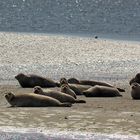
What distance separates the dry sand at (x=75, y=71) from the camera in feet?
A: 33.2

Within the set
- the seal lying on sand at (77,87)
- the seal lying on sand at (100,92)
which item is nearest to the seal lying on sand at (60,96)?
the seal lying on sand at (100,92)

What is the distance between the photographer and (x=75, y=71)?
55.2ft

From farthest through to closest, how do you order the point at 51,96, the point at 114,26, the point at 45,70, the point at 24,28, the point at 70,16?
the point at 70,16 < the point at 114,26 < the point at 24,28 < the point at 45,70 < the point at 51,96

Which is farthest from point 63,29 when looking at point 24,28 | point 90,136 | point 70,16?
point 90,136

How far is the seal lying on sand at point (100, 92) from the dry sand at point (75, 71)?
7.2 inches

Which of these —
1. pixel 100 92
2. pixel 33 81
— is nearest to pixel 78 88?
pixel 100 92

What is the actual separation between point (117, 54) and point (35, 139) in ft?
36.9

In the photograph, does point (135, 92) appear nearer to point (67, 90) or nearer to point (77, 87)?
point (67, 90)

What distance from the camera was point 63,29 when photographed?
3009cm

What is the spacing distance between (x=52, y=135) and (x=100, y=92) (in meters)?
4.09

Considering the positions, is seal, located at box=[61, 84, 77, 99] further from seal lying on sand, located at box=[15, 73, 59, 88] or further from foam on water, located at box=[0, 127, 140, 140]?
foam on water, located at box=[0, 127, 140, 140]

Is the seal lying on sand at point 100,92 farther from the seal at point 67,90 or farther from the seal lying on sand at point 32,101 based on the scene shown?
the seal lying on sand at point 32,101

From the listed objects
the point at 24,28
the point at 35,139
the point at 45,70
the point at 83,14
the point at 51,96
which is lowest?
the point at 35,139

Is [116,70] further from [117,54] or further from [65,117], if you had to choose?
[65,117]
